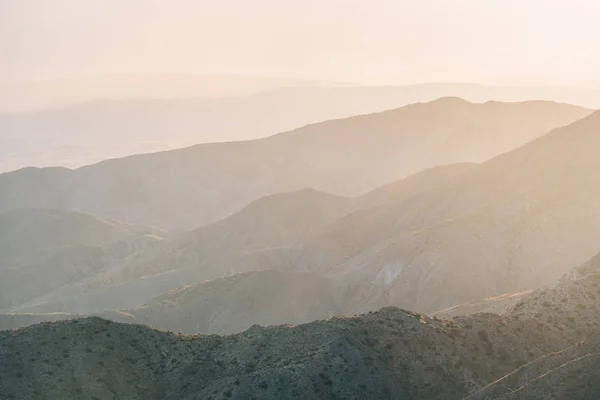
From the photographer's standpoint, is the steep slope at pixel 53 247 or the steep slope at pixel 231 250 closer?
the steep slope at pixel 231 250

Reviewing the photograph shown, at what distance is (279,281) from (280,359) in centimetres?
5398

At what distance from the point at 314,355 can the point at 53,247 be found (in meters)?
128

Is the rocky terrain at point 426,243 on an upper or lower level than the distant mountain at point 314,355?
lower

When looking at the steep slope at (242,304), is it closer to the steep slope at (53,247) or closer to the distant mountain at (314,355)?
the distant mountain at (314,355)

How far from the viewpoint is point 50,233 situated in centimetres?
16712

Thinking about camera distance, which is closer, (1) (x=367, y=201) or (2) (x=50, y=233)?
(1) (x=367, y=201)

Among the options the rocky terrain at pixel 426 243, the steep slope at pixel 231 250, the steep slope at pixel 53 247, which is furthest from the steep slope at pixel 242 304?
the steep slope at pixel 53 247

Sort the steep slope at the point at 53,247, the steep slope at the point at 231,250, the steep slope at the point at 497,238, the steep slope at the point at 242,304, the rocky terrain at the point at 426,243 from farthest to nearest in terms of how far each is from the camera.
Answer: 1. the steep slope at the point at 53,247
2. the steep slope at the point at 231,250
3. the steep slope at the point at 242,304
4. the rocky terrain at the point at 426,243
5. the steep slope at the point at 497,238

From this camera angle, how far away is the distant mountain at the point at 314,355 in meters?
37.9

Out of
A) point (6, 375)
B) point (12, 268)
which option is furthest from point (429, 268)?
point (12, 268)

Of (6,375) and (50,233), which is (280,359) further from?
(50,233)

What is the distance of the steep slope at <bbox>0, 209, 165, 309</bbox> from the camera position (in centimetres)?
13625

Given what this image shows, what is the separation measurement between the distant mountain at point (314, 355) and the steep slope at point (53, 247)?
94855mm

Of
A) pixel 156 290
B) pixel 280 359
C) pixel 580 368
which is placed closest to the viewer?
pixel 580 368
